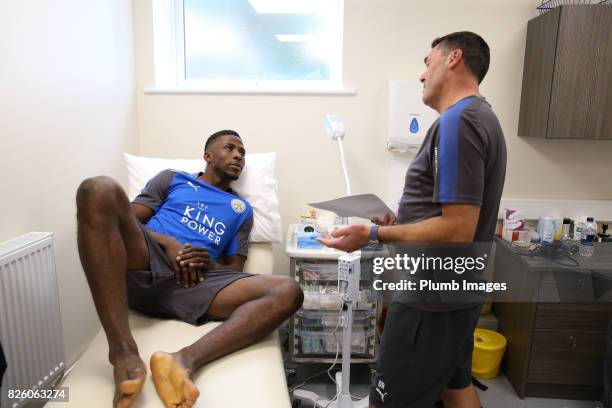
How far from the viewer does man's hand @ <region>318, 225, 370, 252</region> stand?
1.24m

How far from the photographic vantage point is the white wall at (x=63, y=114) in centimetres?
151

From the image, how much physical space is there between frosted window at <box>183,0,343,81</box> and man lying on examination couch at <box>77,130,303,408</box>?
66cm

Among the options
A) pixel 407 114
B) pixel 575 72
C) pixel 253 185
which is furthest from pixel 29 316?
pixel 575 72

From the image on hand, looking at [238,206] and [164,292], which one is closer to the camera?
[164,292]

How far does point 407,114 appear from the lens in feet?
7.54

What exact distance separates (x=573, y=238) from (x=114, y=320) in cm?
218

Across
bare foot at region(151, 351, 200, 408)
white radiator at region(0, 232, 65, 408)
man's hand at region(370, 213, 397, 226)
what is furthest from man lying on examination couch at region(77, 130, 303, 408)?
man's hand at region(370, 213, 397, 226)

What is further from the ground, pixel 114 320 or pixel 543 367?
pixel 114 320

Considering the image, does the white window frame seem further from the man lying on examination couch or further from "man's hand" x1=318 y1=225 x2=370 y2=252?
"man's hand" x1=318 y1=225 x2=370 y2=252

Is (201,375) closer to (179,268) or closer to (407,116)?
(179,268)

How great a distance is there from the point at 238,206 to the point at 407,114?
1.01 meters

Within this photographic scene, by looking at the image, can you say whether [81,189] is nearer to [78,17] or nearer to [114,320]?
[114,320]

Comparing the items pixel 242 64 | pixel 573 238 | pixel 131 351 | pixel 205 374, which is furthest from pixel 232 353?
pixel 573 238

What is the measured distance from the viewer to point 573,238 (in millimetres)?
2283
